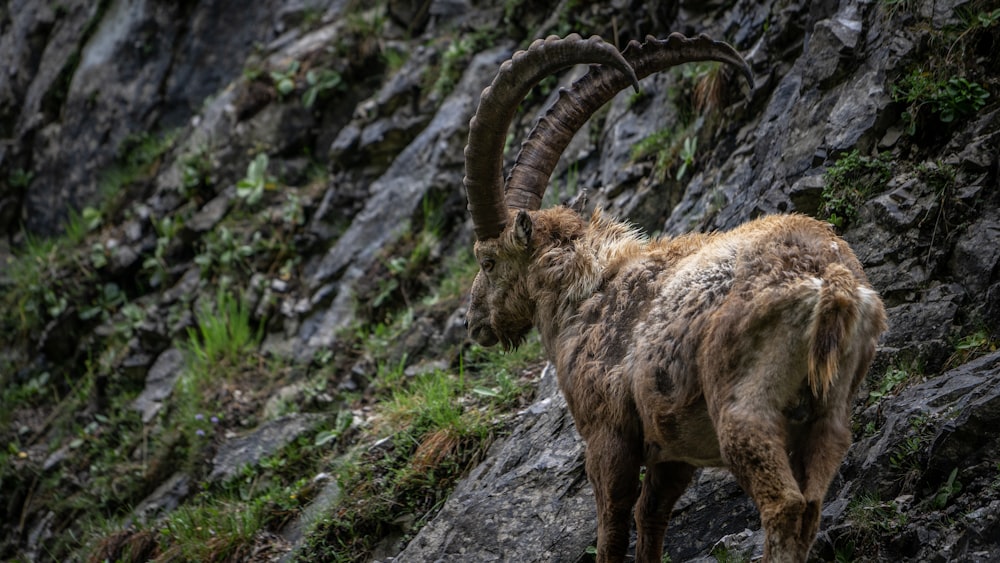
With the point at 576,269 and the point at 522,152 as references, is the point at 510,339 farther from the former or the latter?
the point at 522,152

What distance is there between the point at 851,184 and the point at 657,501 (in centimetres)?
283

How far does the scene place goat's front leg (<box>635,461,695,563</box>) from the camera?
17.5ft

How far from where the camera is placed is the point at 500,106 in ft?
19.6

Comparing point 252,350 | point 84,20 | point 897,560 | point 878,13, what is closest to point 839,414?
point 897,560

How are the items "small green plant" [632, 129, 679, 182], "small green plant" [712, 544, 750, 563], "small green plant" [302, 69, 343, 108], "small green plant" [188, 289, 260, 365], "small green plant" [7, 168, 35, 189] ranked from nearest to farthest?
"small green plant" [712, 544, 750, 563] < "small green plant" [632, 129, 679, 182] < "small green plant" [188, 289, 260, 365] < "small green plant" [302, 69, 343, 108] < "small green plant" [7, 168, 35, 189]

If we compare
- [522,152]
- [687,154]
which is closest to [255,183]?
[687,154]

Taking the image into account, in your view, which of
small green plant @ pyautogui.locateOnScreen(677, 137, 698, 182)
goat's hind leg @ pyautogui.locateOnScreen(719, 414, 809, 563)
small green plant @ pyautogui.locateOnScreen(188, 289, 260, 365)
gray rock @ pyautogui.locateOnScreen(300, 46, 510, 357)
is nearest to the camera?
goat's hind leg @ pyautogui.locateOnScreen(719, 414, 809, 563)

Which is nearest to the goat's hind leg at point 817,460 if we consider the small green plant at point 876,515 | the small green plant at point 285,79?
the small green plant at point 876,515

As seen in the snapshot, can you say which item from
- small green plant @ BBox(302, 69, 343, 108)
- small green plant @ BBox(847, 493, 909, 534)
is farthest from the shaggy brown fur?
small green plant @ BBox(302, 69, 343, 108)

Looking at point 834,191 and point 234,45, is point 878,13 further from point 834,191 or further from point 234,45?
point 234,45

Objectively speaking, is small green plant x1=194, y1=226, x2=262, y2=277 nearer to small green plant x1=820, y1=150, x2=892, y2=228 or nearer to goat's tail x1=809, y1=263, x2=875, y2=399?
small green plant x1=820, y1=150, x2=892, y2=228

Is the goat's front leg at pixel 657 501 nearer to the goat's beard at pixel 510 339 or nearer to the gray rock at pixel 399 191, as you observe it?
the goat's beard at pixel 510 339

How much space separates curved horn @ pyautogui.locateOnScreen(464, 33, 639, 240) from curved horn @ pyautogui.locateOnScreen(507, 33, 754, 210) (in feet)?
0.56

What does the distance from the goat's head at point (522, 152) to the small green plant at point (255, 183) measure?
6.84 metres
